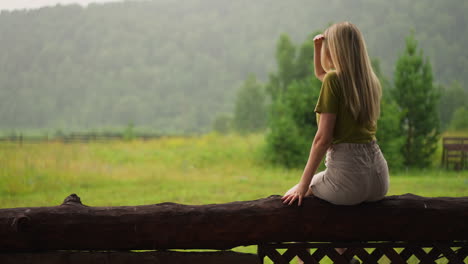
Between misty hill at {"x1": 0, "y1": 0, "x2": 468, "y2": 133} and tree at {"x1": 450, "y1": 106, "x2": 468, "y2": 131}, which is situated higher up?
misty hill at {"x1": 0, "y1": 0, "x2": 468, "y2": 133}

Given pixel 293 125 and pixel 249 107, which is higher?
pixel 249 107

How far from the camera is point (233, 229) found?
2.76 m

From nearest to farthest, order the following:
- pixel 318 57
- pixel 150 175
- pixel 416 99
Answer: pixel 318 57 → pixel 150 175 → pixel 416 99

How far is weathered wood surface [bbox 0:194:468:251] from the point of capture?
2727 mm

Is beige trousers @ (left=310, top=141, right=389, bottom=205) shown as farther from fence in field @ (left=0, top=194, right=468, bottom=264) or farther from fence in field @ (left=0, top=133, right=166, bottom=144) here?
fence in field @ (left=0, top=133, right=166, bottom=144)

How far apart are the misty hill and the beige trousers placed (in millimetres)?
9320

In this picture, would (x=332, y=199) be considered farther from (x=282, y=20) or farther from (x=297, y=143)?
(x=282, y=20)

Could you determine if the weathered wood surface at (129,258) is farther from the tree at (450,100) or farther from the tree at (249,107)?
the tree at (249,107)

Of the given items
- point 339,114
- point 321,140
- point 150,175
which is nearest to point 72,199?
point 321,140

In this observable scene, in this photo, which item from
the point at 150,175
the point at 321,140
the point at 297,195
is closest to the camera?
the point at 321,140

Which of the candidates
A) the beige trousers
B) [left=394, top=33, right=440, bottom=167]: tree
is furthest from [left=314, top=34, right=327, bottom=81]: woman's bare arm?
[left=394, top=33, right=440, bottom=167]: tree

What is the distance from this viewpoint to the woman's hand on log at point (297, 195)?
2648mm

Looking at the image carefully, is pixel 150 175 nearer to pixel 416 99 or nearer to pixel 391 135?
pixel 391 135

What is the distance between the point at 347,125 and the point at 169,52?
18263 millimetres
